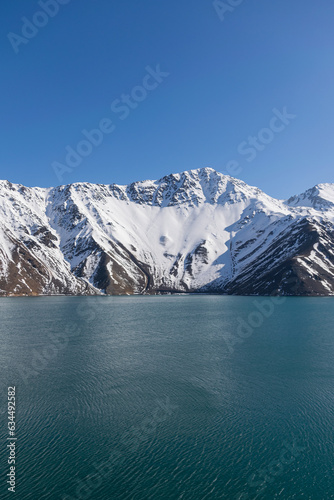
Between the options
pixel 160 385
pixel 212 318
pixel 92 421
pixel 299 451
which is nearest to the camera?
pixel 299 451

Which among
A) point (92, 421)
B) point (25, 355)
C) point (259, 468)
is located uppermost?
point (259, 468)

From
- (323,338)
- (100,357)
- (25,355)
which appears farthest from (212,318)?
(25,355)

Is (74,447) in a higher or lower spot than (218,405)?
lower

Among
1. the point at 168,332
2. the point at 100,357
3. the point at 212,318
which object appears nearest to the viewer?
the point at 100,357

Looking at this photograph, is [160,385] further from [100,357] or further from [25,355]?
[25,355]

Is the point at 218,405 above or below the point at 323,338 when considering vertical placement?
below

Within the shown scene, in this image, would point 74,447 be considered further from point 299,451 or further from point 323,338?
point 323,338

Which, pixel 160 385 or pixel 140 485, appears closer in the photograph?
pixel 140 485

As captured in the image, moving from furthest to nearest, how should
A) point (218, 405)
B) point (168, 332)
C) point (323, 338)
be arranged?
point (168, 332) → point (323, 338) → point (218, 405)

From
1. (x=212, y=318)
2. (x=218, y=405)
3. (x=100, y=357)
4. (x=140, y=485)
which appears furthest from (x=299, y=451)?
(x=212, y=318)
